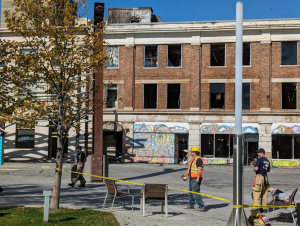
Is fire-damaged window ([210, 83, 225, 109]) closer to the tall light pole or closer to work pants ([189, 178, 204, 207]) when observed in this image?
work pants ([189, 178, 204, 207])

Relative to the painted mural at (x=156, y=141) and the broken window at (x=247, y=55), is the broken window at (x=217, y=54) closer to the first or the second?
the broken window at (x=247, y=55)

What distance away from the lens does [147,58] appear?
1244 inches

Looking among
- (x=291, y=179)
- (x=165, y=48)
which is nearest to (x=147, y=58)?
(x=165, y=48)

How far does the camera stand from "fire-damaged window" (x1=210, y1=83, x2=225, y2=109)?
30547 millimetres

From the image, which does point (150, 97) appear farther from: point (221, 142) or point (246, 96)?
point (246, 96)

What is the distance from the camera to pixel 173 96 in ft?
102

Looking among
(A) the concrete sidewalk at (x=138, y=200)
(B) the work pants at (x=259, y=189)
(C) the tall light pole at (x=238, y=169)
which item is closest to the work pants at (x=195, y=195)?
(A) the concrete sidewalk at (x=138, y=200)

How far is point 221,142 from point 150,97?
6439mm

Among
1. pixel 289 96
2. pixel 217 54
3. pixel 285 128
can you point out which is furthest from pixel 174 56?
pixel 285 128

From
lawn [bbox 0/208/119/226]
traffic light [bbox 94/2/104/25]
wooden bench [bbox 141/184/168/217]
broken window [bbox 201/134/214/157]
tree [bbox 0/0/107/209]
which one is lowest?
lawn [bbox 0/208/119/226]

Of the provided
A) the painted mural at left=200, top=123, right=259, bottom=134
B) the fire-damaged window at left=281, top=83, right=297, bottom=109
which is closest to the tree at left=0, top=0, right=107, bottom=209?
the painted mural at left=200, top=123, right=259, bottom=134

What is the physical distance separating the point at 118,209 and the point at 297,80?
2253 centimetres

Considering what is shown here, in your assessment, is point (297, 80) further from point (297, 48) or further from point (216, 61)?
point (216, 61)

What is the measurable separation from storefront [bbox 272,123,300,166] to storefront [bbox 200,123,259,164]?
4.64 feet
